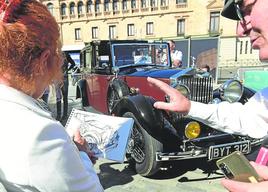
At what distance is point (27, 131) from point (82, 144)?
62cm

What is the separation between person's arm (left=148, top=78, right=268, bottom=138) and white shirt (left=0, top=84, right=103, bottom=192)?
1091mm

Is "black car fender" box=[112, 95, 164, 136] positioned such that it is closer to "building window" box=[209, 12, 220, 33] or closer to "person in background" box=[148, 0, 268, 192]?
"person in background" box=[148, 0, 268, 192]

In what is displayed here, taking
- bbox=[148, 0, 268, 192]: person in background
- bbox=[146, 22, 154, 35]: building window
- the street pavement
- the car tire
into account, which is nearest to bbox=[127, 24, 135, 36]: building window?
bbox=[146, 22, 154, 35]: building window

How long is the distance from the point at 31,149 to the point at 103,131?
4.32ft

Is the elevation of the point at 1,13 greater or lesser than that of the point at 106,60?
greater

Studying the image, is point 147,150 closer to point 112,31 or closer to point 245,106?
point 245,106

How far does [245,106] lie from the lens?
1896 millimetres

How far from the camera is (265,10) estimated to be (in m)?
1.20

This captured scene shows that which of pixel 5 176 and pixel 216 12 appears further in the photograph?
pixel 216 12

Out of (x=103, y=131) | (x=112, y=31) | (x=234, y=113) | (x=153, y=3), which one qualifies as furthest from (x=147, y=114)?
(x=112, y=31)

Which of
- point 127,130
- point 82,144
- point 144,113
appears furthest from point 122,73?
point 82,144

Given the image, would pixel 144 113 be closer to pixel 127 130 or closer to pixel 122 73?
pixel 127 130

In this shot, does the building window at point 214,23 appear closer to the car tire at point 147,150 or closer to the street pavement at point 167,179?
the street pavement at point 167,179

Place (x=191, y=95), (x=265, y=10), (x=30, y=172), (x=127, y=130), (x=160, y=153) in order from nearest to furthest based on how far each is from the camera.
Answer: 1. (x=30, y=172)
2. (x=265, y=10)
3. (x=127, y=130)
4. (x=160, y=153)
5. (x=191, y=95)
